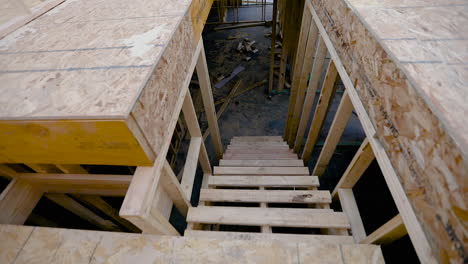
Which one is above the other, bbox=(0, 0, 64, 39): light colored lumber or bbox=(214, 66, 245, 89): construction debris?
bbox=(0, 0, 64, 39): light colored lumber

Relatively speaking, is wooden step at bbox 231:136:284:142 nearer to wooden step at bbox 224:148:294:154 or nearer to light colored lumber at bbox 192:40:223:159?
wooden step at bbox 224:148:294:154

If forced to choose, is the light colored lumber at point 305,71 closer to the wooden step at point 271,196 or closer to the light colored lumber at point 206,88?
the light colored lumber at point 206,88

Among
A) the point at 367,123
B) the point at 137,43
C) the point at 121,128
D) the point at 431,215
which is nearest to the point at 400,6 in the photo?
the point at 367,123

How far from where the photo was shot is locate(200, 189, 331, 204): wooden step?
2.67 meters

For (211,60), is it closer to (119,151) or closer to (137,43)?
(137,43)

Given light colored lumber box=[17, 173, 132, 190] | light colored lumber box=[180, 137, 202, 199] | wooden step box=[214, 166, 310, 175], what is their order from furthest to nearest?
wooden step box=[214, 166, 310, 175] → light colored lumber box=[180, 137, 202, 199] → light colored lumber box=[17, 173, 132, 190]

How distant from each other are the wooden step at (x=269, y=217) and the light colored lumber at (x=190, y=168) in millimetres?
254

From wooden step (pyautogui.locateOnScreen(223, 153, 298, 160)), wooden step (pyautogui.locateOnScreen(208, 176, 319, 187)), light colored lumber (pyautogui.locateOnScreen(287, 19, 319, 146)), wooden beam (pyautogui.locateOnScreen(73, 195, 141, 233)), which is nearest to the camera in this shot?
wooden beam (pyautogui.locateOnScreen(73, 195, 141, 233))

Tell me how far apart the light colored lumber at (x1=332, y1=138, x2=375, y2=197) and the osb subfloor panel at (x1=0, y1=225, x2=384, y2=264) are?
2.63ft

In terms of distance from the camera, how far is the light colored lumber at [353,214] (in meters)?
2.12

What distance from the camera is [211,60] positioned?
29.9 ft

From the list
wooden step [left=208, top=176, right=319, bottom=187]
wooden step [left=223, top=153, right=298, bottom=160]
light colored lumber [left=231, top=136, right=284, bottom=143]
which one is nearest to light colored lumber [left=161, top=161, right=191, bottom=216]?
wooden step [left=208, top=176, right=319, bottom=187]

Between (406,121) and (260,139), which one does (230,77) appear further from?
(406,121)

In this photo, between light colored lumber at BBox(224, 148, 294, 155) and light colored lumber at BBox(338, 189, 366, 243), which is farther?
light colored lumber at BBox(224, 148, 294, 155)
